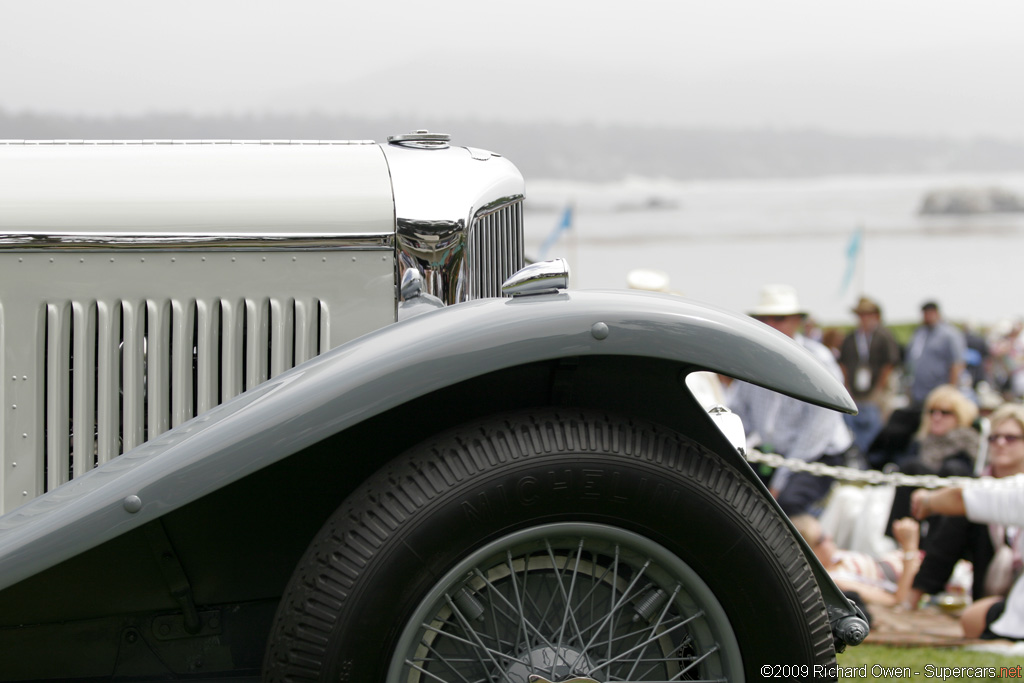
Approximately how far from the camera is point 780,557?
1.71 meters

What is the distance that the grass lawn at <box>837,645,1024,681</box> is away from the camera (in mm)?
3480

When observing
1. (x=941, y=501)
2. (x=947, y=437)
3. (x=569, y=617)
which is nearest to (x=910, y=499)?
(x=947, y=437)

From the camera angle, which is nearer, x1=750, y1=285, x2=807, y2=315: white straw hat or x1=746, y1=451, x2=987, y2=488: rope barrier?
x1=746, y1=451, x2=987, y2=488: rope barrier

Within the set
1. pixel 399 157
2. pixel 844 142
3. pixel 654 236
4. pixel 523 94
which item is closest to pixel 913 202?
pixel 844 142

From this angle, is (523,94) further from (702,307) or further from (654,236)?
(702,307)

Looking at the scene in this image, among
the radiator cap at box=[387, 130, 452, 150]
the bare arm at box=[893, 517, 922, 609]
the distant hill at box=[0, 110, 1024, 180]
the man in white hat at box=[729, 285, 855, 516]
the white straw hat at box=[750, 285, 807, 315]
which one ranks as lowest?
the bare arm at box=[893, 517, 922, 609]

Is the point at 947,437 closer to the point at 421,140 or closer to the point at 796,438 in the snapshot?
the point at 796,438

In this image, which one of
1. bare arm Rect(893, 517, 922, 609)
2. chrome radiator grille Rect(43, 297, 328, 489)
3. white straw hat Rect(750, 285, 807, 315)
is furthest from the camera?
white straw hat Rect(750, 285, 807, 315)

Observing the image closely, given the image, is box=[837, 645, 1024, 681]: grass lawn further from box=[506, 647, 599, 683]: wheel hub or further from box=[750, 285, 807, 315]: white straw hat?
box=[750, 285, 807, 315]: white straw hat

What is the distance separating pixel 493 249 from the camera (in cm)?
266

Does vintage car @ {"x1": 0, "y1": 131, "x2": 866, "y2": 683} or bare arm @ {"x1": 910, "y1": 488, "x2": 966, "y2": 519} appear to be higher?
vintage car @ {"x1": 0, "y1": 131, "x2": 866, "y2": 683}

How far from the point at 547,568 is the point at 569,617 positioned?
0.10 meters

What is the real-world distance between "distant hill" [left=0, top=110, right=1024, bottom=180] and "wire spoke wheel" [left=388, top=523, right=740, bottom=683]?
10.8 metres

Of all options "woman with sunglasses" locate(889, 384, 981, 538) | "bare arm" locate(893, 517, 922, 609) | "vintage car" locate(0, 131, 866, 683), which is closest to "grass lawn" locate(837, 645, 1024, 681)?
"bare arm" locate(893, 517, 922, 609)
